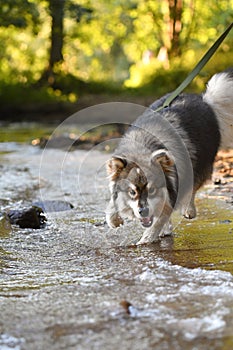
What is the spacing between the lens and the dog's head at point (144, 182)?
14.6ft

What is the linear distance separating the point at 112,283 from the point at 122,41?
2242 centimetres

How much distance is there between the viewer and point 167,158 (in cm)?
447

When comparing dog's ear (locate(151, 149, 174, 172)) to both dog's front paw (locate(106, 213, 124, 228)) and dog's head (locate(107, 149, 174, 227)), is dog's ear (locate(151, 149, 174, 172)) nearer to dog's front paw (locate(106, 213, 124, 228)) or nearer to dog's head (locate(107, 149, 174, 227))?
dog's head (locate(107, 149, 174, 227))

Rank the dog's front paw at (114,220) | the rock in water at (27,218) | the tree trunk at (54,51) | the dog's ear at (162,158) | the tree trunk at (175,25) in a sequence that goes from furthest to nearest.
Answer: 1. the tree trunk at (175,25)
2. the tree trunk at (54,51)
3. the rock in water at (27,218)
4. the dog's front paw at (114,220)
5. the dog's ear at (162,158)

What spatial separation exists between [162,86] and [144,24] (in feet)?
15.8

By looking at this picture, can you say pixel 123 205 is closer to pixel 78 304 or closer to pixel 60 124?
pixel 78 304

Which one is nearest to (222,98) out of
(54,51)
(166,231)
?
(166,231)

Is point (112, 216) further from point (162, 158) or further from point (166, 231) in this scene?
point (162, 158)

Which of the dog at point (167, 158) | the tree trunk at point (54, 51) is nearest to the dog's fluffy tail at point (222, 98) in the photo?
the dog at point (167, 158)

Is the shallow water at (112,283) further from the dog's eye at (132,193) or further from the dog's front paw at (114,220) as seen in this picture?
the dog's eye at (132,193)

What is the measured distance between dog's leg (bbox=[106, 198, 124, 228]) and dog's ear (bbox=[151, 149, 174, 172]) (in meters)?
0.54

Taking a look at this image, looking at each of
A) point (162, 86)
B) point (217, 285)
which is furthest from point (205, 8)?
point (217, 285)

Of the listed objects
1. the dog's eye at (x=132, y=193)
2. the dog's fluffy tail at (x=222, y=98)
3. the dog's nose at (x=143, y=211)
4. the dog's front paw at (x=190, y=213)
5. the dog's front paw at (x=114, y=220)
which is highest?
the dog's fluffy tail at (x=222, y=98)

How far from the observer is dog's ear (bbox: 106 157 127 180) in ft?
14.7
